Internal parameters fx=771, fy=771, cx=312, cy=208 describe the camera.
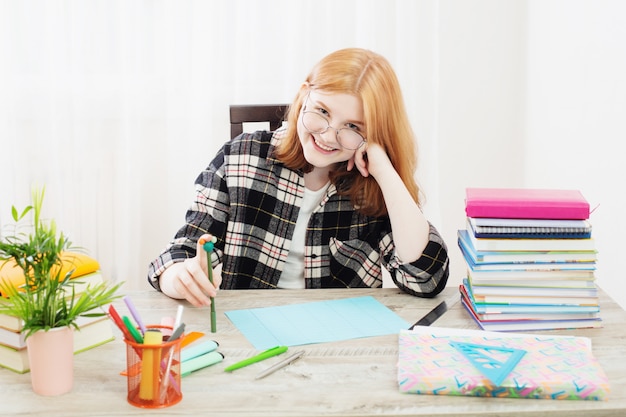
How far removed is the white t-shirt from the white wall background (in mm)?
941

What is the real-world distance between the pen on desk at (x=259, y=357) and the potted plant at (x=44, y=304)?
21cm

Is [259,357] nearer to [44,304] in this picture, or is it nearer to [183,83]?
→ [44,304]

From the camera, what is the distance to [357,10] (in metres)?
2.58

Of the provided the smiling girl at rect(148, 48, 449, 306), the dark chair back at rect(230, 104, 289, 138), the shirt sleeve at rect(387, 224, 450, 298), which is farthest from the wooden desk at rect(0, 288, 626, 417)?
the dark chair back at rect(230, 104, 289, 138)

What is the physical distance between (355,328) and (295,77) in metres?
1.46

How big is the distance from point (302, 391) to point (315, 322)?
277 mm

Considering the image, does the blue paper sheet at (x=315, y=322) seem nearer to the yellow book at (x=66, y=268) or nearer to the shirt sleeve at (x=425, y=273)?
the shirt sleeve at (x=425, y=273)

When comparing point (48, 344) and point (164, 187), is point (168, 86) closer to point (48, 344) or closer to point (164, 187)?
point (164, 187)

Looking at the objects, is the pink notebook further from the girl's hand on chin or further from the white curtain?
the white curtain

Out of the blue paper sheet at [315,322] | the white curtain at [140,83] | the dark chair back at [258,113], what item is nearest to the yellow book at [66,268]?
the blue paper sheet at [315,322]

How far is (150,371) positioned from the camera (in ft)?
3.27

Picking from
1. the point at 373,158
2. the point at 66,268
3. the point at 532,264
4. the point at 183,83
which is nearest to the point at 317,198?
the point at 373,158

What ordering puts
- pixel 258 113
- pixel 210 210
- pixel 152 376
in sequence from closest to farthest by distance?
1. pixel 152 376
2. pixel 210 210
3. pixel 258 113

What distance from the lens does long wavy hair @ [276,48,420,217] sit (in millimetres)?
1521
